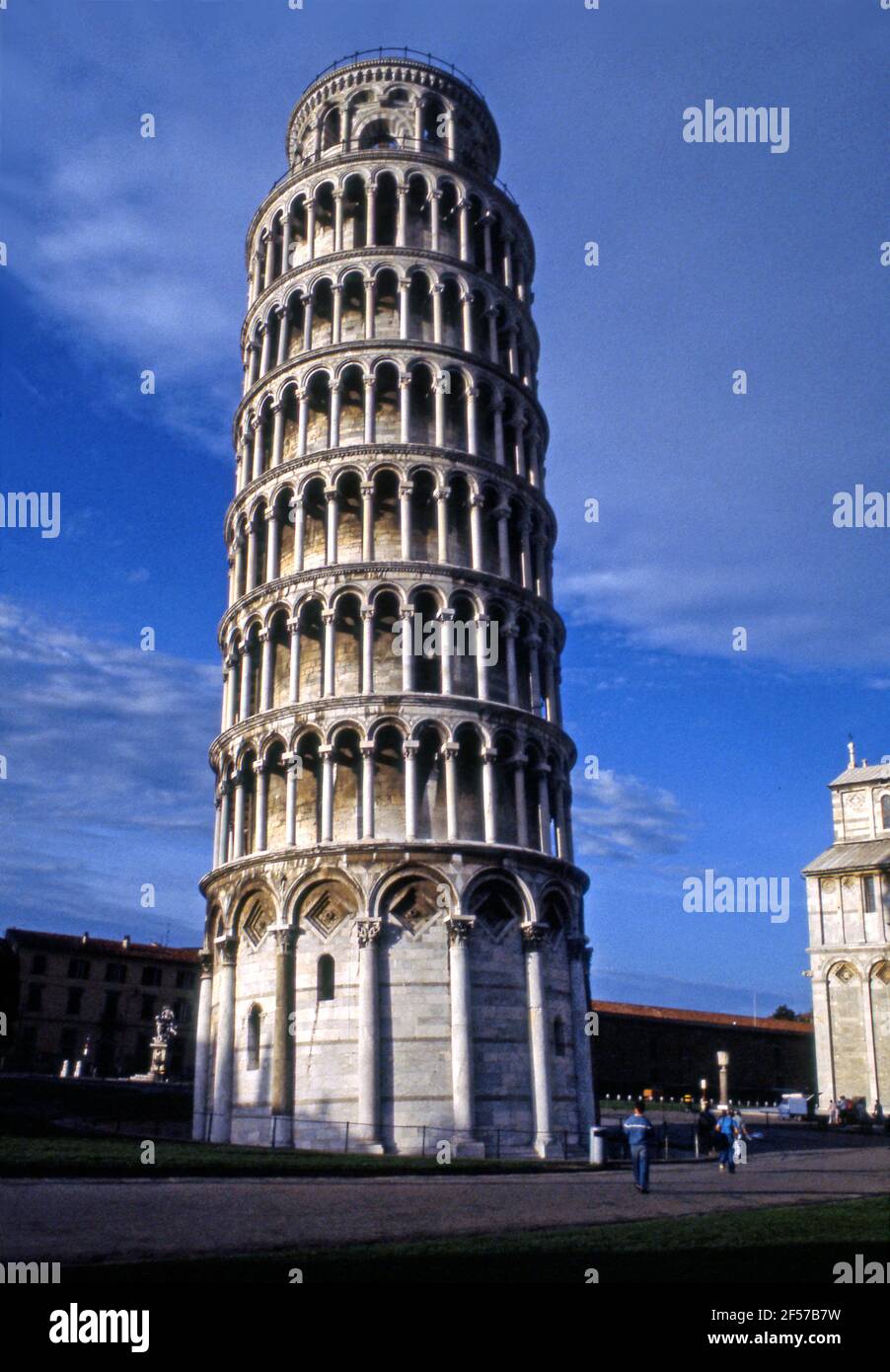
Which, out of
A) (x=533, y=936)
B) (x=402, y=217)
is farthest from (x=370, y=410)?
(x=533, y=936)

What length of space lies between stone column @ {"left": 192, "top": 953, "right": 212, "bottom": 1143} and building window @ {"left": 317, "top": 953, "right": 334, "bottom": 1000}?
5.70 metres

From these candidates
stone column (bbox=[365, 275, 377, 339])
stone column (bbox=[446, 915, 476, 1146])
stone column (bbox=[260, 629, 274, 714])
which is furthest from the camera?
stone column (bbox=[365, 275, 377, 339])

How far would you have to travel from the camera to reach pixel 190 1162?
894 inches

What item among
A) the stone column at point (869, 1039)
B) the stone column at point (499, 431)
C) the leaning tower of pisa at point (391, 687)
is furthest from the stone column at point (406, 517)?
the stone column at point (869, 1039)

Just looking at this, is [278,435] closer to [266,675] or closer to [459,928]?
[266,675]

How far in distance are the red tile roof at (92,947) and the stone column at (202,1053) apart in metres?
45.0

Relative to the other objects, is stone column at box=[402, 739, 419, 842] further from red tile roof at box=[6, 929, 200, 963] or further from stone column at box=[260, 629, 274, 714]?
red tile roof at box=[6, 929, 200, 963]

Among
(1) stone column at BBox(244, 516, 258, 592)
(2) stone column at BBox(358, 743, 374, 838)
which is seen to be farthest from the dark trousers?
(1) stone column at BBox(244, 516, 258, 592)

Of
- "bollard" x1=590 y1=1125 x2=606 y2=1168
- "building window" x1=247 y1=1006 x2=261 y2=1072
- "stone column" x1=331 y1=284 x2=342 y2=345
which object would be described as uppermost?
"stone column" x1=331 y1=284 x2=342 y2=345

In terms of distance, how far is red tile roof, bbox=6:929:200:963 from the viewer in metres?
81.2

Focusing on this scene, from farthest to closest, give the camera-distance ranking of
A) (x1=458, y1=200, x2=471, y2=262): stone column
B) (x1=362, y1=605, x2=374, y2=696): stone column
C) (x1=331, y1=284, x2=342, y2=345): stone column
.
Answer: (x1=458, y1=200, x2=471, y2=262): stone column < (x1=331, y1=284, x2=342, y2=345): stone column < (x1=362, y1=605, x2=374, y2=696): stone column

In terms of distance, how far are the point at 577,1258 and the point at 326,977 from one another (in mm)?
22743

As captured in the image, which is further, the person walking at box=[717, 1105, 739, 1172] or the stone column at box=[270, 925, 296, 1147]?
the stone column at box=[270, 925, 296, 1147]
